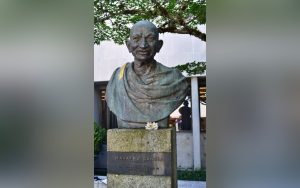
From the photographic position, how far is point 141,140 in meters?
3.02

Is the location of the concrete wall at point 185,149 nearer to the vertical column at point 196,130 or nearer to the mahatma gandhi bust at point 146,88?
the vertical column at point 196,130

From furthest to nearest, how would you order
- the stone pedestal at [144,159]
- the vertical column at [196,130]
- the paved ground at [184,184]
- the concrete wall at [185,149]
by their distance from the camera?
the concrete wall at [185,149], the vertical column at [196,130], the paved ground at [184,184], the stone pedestal at [144,159]

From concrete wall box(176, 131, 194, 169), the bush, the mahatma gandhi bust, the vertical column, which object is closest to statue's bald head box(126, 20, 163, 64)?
the mahatma gandhi bust

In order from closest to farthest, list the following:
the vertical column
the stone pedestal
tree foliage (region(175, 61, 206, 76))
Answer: the stone pedestal → tree foliage (region(175, 61, 206, 76)) → the vertical column

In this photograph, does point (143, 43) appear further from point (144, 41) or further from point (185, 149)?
point (185, 149)

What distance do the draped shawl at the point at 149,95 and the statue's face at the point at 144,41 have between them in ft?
0.62

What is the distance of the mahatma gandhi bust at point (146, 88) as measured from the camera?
3086mm

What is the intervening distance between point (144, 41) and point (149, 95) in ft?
1.72

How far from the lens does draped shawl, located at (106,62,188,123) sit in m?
3.11

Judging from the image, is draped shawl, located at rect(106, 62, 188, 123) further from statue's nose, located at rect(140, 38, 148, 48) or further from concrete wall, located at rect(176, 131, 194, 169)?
concrete wall, located at rect(176, 131, 194, 169)

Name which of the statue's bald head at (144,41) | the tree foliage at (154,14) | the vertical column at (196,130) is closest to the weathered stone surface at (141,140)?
the statue's bald head at (144,41)

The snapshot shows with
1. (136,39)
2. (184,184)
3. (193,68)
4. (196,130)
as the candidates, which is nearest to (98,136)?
(196,130)
